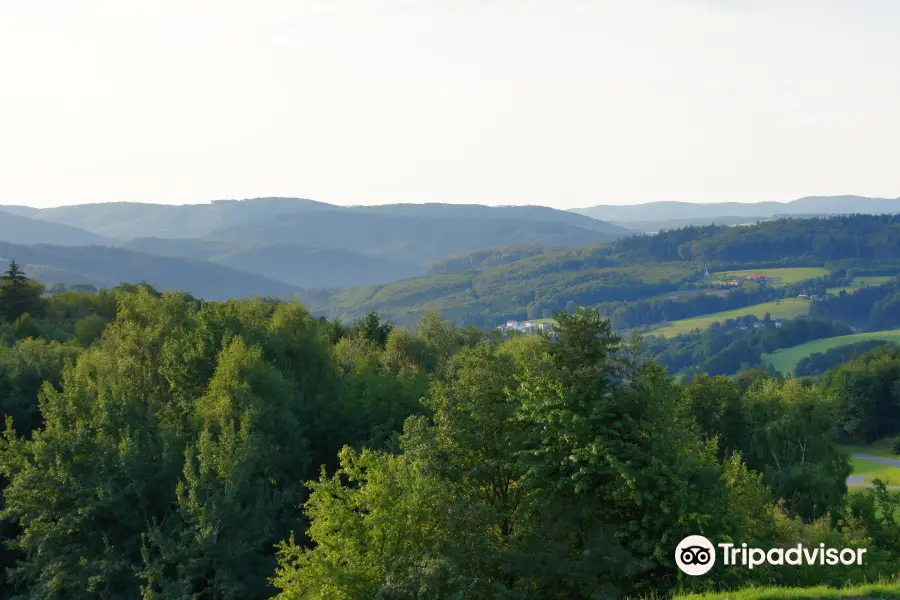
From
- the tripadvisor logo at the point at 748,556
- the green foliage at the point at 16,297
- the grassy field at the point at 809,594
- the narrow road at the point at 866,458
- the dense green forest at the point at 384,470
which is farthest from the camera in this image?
the narrow road at the point at 866,458

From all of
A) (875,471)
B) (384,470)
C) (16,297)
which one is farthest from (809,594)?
(875,471)

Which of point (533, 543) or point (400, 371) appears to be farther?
point (400, 371)

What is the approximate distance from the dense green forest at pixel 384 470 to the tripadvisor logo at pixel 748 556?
375 millimetres

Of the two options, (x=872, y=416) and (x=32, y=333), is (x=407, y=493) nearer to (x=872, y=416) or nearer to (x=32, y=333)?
(x=32, y=333)

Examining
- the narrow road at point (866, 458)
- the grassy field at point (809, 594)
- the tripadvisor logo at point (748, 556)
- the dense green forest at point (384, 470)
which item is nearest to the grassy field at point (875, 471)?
the narrow road at point (866, 458)

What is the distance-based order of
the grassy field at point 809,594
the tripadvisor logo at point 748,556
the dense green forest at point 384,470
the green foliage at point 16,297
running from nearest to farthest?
the grassy field at point 809,594 < the tripadvisor logo at point 748,556 < the dense green forest at point 384,470 < the green foliage at point 16,297

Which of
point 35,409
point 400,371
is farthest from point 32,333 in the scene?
point 400,371

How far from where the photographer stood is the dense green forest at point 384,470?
25312 mm

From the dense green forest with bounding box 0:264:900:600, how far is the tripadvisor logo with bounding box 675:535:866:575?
375 millimetres

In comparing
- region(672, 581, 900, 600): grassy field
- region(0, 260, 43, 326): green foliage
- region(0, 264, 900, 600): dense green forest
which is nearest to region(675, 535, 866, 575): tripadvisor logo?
region(0, 264, 900, 600): dense green forest

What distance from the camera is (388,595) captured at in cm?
2339

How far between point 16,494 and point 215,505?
10.1 m

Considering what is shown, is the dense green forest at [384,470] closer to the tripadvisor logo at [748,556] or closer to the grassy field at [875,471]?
the tripadvisor logo at [748,556]

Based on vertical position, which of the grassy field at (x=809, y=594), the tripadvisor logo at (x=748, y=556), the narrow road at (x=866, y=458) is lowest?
the narrow road at (x=866, y=458)
